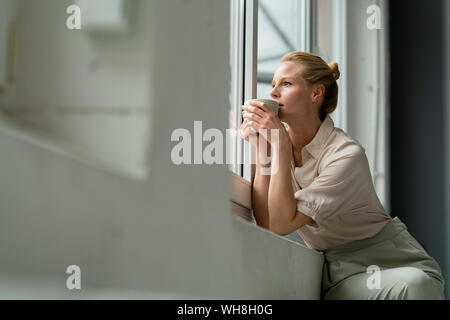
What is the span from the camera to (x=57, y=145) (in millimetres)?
638

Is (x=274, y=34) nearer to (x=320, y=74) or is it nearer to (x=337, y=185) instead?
(x=320, y=74)

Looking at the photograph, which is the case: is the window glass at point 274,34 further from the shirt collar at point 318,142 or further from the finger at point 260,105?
the finger at point 260,105

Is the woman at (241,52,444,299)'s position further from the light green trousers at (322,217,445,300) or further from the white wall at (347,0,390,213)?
the white wall at (347,0,390,213)

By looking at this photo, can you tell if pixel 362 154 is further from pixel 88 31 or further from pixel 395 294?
pixel 88 31

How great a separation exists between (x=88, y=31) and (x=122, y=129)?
0.12 metres

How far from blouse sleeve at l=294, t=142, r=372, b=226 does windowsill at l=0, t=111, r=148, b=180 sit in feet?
2.78

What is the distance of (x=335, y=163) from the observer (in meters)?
1.58

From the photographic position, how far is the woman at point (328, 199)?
1507mm

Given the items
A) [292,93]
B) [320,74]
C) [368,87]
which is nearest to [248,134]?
[292,93]

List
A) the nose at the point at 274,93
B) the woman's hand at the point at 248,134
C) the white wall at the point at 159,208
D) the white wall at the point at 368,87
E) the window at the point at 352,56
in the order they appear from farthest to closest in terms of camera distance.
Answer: the white wall at the point at 368,87 → the window at the point at 352,56 → the nose at the point at 274,93 → the woman's hand at the point at 248,134 → the white wall at the point at 159,208

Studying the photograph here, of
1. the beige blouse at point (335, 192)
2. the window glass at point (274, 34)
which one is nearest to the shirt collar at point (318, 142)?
the beige blouse at point (335, 192)

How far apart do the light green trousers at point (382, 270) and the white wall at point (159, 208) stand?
0.47m

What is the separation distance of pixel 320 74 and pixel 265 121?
342mm
